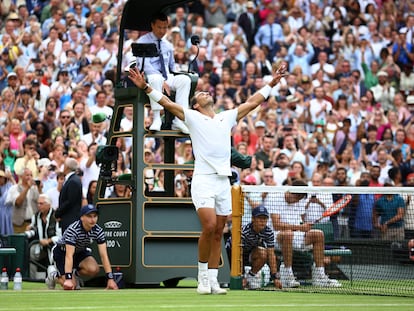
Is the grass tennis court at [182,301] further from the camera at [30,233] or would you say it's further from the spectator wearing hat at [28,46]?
the spectator wearing hat at [28,46]

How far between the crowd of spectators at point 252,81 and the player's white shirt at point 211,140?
21.5 ft

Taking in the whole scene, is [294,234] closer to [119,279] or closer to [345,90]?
[119,279]

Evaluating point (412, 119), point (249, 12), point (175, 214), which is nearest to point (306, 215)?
point (175, 214)

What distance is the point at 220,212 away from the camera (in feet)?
50.0

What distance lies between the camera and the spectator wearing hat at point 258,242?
1736cm

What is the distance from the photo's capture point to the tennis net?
17.0 metres

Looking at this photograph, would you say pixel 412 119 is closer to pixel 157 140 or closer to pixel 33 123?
pixel 157 140

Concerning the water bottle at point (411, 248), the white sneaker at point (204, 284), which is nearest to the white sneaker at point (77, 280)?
the white sneaker at point (204, 284)

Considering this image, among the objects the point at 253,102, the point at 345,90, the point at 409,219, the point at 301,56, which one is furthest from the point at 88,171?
the point at 301,56

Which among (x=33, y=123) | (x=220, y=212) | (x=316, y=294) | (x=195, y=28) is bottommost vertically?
(x=316, y=294)

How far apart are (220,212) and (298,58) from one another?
600 inches

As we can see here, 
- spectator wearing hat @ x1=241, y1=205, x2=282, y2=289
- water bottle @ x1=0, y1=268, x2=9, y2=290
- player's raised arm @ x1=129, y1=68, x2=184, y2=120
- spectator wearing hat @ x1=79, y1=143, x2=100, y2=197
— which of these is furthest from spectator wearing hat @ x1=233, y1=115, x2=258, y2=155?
player's raised arm @ x1=129, y1=68, x2=184, y2=120

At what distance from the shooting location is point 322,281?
57.0 feet

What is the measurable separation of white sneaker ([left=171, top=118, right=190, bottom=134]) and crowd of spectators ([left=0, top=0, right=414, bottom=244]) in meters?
4.23
